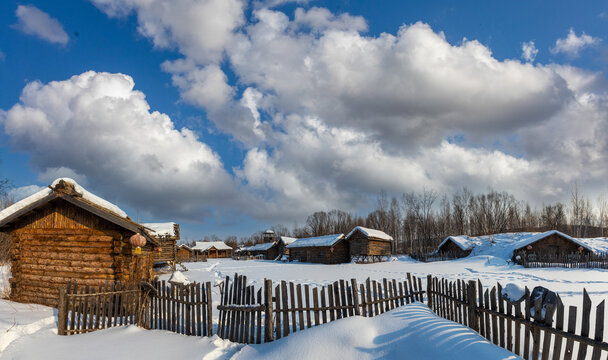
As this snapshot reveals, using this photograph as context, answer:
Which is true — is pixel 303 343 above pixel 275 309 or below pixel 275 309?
below

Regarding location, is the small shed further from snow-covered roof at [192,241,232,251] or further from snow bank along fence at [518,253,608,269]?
snow-covered roof at [192,241,232,251]

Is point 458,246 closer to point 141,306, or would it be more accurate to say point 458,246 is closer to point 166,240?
point 166,240

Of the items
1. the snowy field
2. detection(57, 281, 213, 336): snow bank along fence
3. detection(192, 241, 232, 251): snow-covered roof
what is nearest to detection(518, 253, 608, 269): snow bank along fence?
the snowy field

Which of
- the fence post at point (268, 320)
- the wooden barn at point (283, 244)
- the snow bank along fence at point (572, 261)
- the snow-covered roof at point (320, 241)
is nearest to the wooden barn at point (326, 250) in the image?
the snow-covered roof at point (320, 241)

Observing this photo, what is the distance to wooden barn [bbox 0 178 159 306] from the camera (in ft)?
40.6

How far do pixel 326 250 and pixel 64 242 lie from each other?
35315mm

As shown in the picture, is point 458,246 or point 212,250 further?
point 212,250

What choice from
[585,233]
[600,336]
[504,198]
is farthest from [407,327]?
[585,233]

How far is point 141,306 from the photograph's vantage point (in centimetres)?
920

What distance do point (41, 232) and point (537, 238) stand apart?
4436cm

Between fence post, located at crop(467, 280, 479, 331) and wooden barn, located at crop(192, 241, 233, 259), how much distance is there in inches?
3294

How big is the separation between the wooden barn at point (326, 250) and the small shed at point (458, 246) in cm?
1323

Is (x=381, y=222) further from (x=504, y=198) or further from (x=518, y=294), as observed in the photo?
(x=518, y=294)

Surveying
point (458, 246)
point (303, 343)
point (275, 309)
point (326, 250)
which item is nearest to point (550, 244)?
point (458, 246)
